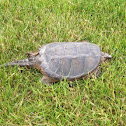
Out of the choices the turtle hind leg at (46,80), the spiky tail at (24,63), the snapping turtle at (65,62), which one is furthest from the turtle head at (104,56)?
the spiky tail at (24,63)

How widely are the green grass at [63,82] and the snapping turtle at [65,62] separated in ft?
0.39

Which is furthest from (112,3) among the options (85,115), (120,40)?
(85,115)

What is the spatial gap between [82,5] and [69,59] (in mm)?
1667

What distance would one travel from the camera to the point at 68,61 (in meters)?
2.30

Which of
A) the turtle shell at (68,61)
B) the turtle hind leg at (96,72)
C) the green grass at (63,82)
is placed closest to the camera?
the green grass at (63,82)

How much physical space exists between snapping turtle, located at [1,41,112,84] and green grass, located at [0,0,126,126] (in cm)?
12

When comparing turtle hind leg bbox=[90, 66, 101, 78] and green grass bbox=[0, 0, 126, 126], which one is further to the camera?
turtle hind leg bbox=[90, 66, 101, 78]

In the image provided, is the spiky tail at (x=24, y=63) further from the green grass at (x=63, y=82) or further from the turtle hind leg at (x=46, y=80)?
the turtle hind leg at (x=46, y=80)

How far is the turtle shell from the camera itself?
7.48ft

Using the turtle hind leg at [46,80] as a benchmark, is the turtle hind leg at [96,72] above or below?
above

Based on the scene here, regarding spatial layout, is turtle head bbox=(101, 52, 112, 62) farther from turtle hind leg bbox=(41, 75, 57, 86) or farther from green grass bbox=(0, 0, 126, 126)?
turtle hind leg bbox=(41, 75, 57, 86)

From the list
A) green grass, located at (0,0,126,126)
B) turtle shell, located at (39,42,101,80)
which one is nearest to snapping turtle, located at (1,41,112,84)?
turtle shell, located at (39,42,101,80)

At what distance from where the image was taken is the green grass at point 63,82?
201 cm

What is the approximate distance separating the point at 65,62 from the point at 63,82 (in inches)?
10.6
